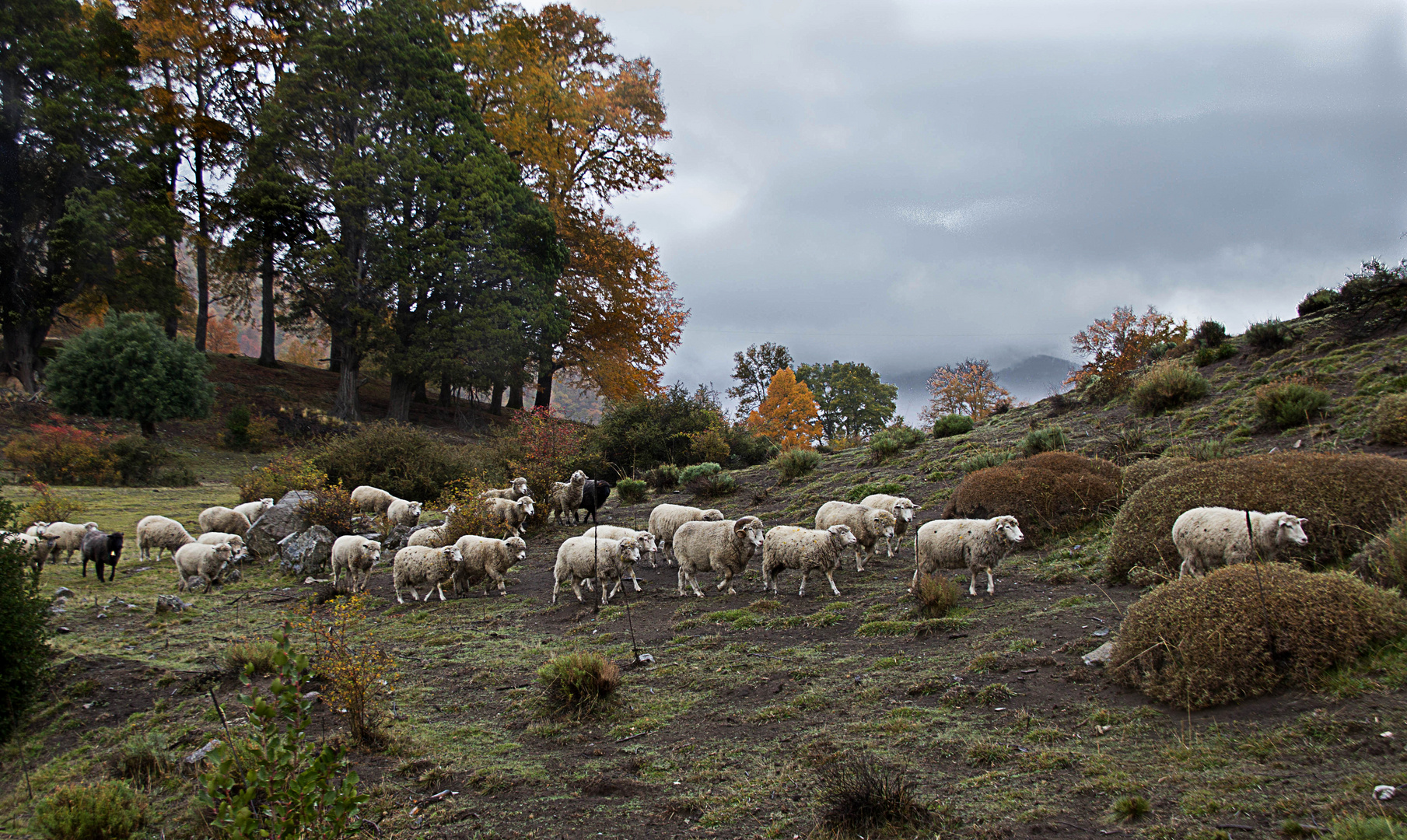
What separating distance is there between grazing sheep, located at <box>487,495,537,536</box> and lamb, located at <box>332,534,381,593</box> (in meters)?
3.47

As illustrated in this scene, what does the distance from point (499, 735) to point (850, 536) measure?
6126mm

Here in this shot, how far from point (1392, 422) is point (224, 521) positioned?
22.7m

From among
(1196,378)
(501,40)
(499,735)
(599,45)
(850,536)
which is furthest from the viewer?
(599,45)

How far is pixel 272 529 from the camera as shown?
54.1 feet

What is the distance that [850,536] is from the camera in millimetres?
10688

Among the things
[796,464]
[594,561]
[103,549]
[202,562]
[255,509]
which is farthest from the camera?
[796,464]

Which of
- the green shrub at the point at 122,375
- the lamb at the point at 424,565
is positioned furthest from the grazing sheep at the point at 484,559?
the green shrub at the point at 122,375

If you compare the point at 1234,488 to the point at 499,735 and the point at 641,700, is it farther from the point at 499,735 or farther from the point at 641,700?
the point at 499,735

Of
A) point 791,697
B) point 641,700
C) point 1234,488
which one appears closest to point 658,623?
point 641,700

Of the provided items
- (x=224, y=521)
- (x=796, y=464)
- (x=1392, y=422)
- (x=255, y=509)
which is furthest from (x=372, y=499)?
(x=1392, y=422)

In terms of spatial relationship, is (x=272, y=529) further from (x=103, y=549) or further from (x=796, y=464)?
(x=796, y=464)

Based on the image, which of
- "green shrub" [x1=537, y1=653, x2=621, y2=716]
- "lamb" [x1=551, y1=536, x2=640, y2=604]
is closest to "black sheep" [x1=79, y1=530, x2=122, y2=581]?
"lamb" [x1=551, y1=536, x2=640, y2=604]

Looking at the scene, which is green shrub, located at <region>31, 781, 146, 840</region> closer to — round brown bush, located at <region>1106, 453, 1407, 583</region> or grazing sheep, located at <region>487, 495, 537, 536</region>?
round brown bush, located at <region>1106, 453, 1407, 583</region>

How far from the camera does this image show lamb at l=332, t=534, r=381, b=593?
503 inches
